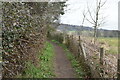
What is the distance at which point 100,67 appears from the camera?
17.5 ft

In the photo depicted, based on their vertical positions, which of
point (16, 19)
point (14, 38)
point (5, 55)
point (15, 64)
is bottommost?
point (15, 64)

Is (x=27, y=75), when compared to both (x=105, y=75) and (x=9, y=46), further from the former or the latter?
(x=105, y=75)

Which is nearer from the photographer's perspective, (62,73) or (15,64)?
(15,64)

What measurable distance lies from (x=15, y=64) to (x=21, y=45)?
557 millimetres

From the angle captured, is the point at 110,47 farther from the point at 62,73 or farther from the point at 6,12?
the point at 6,12

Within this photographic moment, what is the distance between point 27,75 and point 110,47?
26.8 ft

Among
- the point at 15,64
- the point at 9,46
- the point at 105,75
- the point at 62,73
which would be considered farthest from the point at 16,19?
the point at 62,73

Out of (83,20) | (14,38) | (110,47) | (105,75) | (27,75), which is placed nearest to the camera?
(14,38)

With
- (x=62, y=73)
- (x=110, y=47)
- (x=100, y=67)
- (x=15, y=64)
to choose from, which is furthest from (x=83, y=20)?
(x=15, y=64)

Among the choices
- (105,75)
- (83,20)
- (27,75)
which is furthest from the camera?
(83,20)

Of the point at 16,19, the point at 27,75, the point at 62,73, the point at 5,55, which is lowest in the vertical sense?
the point at 62,73

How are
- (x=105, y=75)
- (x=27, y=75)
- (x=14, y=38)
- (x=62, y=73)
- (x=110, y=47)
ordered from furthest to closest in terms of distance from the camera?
(x=110, y=47), (x=62, y=73), (x=27, y=75), (x=105, y=75), (x=14, y=38)

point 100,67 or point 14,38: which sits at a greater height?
point 14,38

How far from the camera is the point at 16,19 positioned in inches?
161
